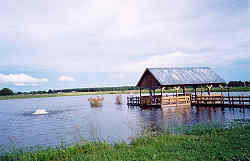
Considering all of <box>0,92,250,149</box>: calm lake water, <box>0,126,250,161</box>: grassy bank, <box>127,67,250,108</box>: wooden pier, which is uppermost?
<box>127,67,250,108</box>: wooden pier

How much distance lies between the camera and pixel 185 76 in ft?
116

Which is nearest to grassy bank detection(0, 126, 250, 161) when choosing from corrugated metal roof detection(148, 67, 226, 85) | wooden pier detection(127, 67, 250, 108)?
wooden pier detection(127, 67, 250, 108)

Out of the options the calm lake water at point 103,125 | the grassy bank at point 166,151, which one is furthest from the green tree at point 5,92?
the grassy bank at point 166,151

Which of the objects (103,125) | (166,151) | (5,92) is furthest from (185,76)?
(5,92)

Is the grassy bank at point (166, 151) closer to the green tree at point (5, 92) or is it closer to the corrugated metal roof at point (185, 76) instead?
the corrugated metal roof at point (185, 76)

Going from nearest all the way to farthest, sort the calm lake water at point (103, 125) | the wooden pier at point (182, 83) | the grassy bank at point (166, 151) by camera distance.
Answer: the grassy bank at point (166, 151) → the calm lake water at point (103, 125) → the wooden pier at point (182, 83)

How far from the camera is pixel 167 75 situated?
35.0 meters

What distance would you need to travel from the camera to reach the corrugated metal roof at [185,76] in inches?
1329

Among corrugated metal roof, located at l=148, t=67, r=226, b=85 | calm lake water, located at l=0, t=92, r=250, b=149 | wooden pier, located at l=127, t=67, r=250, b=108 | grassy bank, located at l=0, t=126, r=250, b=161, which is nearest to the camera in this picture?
grassy bank, located at l=0, t=126, r=250, b=161

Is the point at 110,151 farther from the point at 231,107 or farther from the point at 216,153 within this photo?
the point at 231,107

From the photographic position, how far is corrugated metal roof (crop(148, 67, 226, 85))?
111ft

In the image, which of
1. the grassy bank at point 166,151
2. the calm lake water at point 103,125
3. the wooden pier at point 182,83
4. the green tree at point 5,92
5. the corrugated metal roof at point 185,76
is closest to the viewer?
the grassy bank at point 166,151

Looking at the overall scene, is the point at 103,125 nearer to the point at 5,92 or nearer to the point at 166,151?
the point at 166,151

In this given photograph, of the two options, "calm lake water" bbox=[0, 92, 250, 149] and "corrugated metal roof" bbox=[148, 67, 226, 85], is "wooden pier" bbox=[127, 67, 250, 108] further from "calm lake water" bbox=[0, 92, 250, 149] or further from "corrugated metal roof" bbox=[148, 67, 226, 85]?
"calm lake water" bbox=[0, 92, 250, 149]
